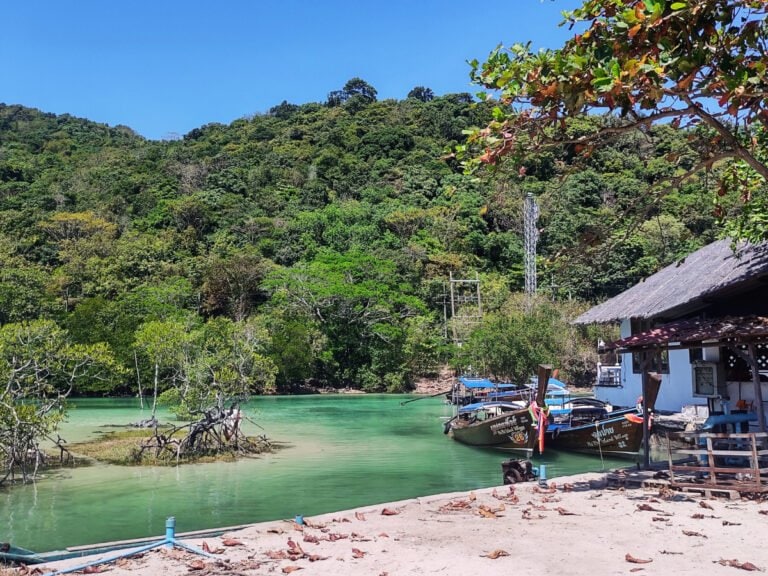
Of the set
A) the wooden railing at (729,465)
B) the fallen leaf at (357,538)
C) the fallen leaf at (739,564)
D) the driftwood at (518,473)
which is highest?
the wooden railing at (729,465)

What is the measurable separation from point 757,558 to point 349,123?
243 feet

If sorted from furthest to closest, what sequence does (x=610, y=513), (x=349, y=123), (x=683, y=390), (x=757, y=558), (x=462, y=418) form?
1. (x=349, y=123)
2. (x=462, y=418)
3. (x=683, y=390)
4. (x=610, y=513)
5. (x=757, y=558)

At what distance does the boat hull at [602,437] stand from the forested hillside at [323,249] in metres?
12.8

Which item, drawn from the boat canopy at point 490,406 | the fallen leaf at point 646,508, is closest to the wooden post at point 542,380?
the boat canopy at point 490,406

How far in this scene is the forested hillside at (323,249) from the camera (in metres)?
35.4

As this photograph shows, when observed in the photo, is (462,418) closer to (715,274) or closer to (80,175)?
(715,274)

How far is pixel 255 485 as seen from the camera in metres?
12.5

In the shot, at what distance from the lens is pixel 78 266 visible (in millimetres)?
41938

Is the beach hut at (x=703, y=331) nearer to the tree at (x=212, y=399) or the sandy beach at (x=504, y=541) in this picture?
the sandy beach at (x=504, y=541)

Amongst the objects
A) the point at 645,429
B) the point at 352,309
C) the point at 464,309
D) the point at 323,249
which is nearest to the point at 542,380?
the point at 645,429

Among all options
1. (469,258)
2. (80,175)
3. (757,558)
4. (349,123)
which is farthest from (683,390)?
(349,123)

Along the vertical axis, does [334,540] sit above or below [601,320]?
below

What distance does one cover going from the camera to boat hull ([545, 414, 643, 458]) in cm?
1388

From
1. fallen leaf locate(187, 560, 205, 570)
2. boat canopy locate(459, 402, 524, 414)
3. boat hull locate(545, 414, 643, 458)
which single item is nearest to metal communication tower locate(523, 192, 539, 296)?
boat canopy locate(459, 402, 524, 414)
